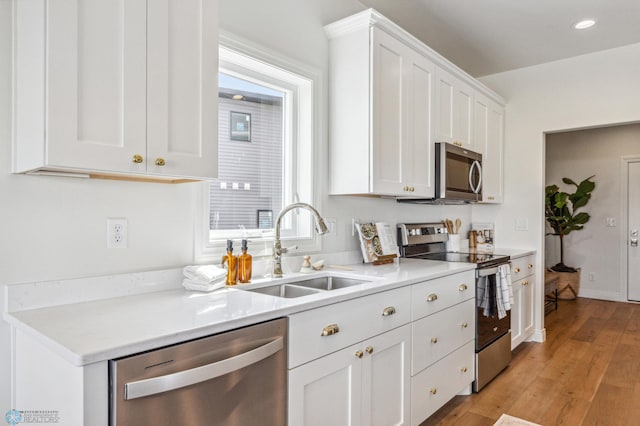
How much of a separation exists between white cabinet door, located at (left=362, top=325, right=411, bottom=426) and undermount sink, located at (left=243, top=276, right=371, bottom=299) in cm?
34

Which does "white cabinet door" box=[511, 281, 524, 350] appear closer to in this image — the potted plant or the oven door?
the oven door

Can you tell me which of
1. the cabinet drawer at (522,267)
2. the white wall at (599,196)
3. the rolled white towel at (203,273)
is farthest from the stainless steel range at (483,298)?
the white wall at (599,196)

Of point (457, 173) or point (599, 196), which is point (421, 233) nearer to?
point (457, 173)

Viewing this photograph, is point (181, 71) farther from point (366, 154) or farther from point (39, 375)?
point (366, 154)

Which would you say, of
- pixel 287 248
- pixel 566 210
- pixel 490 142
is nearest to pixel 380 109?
pixel 287 248

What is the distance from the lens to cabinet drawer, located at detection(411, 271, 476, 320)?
218 centimetres

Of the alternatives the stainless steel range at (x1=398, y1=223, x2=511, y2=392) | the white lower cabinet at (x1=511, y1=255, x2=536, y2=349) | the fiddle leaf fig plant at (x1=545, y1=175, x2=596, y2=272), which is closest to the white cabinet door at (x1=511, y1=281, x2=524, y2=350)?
the white lower cabinet at (x1=511, y1=255, x2=536, y2=349)

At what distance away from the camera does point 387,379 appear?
1.98 meters

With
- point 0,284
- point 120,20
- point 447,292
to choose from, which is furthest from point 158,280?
point 447,292

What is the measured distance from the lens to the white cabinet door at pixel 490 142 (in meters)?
3.64

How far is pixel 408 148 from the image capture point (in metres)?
2.70

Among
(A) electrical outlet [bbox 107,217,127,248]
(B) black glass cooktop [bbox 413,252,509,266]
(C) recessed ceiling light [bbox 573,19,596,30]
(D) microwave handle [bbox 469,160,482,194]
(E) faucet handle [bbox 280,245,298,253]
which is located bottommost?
(B) black glass cooktop [bbox 413,252,509,266]

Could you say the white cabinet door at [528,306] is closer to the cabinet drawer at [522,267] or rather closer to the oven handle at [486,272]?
the cabinet drawer at [522,267]

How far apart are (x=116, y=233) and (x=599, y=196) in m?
6.25
